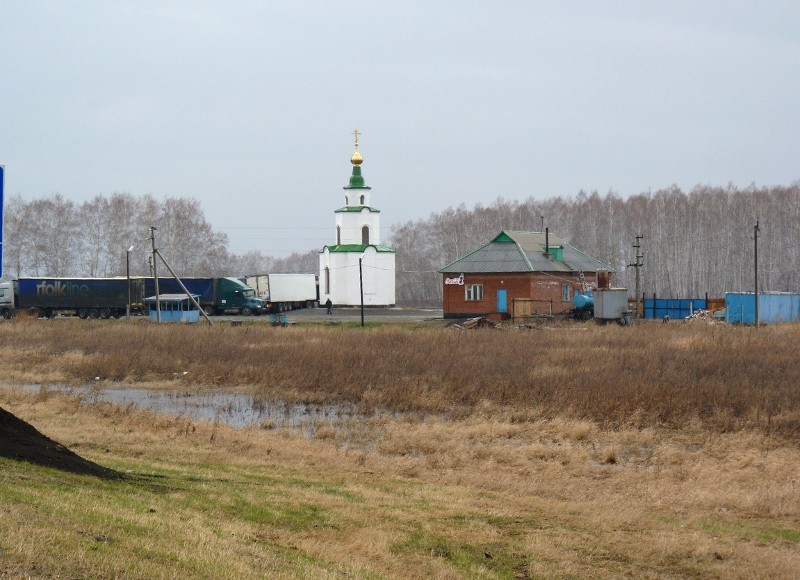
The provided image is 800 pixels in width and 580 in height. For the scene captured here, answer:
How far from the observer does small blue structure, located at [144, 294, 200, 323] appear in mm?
52031

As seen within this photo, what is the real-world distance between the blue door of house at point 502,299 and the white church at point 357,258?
54.1ft

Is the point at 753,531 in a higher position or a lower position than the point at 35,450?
lower

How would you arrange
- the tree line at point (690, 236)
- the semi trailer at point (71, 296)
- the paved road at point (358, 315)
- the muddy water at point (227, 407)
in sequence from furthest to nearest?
the tree line at point (690, 236) → the semi trailer at point (71, 296) → the paved road at point (358, 315) → the muddy water at point (227, 407)

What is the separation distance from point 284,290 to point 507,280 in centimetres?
1975

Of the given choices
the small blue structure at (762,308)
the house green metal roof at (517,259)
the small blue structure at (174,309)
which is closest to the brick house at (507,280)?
the house green metal roof at (517,259)

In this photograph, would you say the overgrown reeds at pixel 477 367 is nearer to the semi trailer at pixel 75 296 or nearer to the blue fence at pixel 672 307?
the blue fence at pixel 672 307

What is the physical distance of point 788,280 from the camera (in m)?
81.5

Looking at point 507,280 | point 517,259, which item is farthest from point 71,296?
point 517,259

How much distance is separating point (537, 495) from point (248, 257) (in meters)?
171

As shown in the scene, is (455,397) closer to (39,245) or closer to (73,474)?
(73,474)

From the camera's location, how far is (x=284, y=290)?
2638 inches

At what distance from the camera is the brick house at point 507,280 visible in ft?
171

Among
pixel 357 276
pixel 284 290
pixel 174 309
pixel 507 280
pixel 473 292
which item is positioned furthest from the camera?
pixel 357 276

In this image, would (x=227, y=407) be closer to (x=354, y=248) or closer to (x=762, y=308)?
(x=762, y=308)
